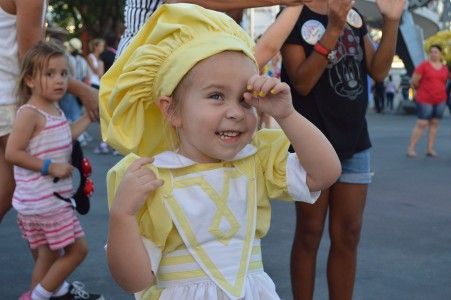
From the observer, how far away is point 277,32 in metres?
3.62

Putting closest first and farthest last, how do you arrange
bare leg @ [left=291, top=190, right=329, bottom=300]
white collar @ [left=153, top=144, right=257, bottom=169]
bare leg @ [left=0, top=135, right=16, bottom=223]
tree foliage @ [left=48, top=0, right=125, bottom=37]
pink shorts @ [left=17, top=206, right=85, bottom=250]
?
white collar @ [left=153, top=144, right=257, bottom=169], bare leg @ [left=291, top=190, right=329, bottom=300], bare leg @ [left=0, top=135, right=16, bottom=223], pink shorts @ [left=17, top=206, right=85, bottom=250], tree foliage @ [left=48, top=0, right=125, bottom=37]

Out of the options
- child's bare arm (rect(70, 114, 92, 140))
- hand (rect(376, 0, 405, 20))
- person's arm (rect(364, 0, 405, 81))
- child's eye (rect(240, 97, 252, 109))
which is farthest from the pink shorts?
→ child's eye (rect(240, 97, 252, 109))

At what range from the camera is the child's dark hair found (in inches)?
168

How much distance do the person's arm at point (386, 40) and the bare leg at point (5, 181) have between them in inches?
73.7

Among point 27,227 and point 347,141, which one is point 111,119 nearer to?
point 347,141

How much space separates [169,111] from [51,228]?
213cm

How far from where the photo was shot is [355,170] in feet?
13.0

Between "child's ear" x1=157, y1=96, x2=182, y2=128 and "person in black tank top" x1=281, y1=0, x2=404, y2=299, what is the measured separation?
129 centimetres

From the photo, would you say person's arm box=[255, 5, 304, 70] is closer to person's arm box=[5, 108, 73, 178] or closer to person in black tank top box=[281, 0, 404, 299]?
person in black tank top box=[281, 0, 404, 299]

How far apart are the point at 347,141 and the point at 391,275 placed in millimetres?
1849

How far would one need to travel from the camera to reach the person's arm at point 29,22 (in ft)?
13.1

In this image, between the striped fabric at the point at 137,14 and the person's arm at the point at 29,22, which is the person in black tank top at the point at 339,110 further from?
the person's arm at the point at 29,22

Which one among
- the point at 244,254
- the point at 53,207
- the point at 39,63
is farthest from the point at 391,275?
the point at 244,254

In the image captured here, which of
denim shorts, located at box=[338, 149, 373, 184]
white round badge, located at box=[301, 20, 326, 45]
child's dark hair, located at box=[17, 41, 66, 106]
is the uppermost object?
white round badge, located at box=[301, 20, 326, 45]
